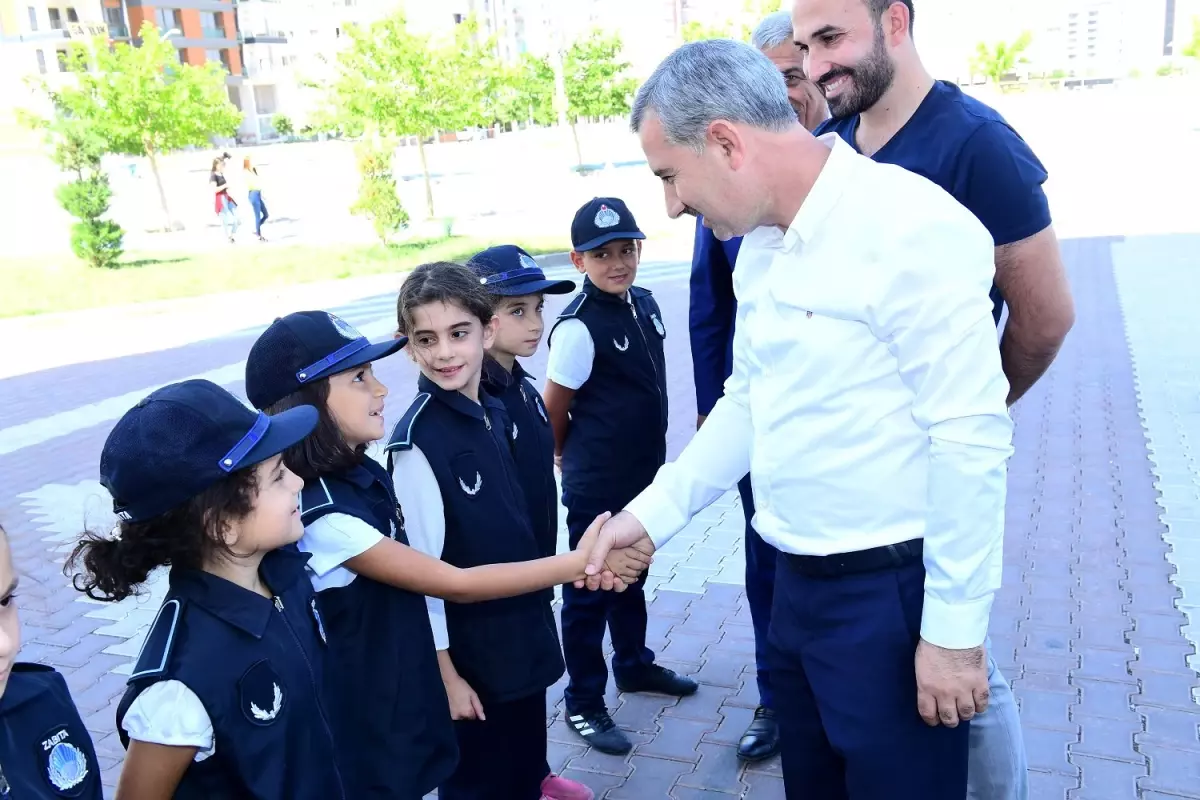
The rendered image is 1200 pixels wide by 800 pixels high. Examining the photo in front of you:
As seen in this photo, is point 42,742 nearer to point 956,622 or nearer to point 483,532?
point 483,532

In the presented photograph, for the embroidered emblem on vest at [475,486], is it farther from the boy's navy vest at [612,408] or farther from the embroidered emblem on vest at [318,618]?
the boy's navy vest at [612,408]

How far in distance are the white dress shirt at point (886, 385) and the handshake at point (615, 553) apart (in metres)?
0.52

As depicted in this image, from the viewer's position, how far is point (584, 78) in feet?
125

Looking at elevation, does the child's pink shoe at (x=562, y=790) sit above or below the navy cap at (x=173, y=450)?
below

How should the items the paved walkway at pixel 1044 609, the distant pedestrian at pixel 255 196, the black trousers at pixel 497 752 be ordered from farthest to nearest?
the distant pedestrian at pixel 255 196, the paved walkway at pixel 1044 609, the black trousers at pixel 497 752

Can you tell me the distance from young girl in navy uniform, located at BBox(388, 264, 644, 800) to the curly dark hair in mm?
262

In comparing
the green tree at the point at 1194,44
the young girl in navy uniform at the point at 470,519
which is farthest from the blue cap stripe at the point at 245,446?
the green tree at the point at 1194,44

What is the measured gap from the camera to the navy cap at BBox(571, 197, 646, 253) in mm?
3512

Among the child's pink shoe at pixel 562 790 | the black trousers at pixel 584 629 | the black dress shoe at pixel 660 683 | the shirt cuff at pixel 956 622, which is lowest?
the black dress shoe at pixel 660 683

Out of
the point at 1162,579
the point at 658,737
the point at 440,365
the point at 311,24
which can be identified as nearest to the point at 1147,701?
the point at 1162,579

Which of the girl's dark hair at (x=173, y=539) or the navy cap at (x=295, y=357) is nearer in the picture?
the girl's dark hair at (x=173, y=539)

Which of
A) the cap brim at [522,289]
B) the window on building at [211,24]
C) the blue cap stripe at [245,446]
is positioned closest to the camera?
the blue cap stripe at [245,446]

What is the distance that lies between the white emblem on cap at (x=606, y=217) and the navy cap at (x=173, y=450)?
1.87 meters

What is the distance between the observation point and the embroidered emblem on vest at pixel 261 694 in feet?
5.97
